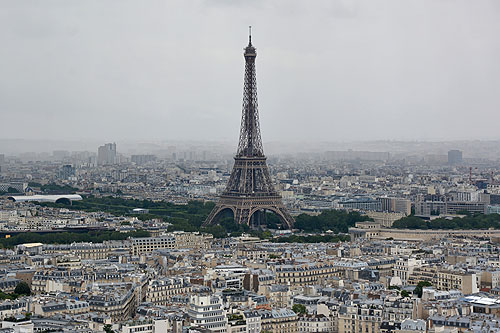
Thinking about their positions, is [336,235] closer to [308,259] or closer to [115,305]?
[308,259]

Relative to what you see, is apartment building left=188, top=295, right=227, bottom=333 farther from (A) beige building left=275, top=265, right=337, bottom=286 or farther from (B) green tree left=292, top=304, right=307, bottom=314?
(A) beige building left=275, top=265, right=337, bottom=286

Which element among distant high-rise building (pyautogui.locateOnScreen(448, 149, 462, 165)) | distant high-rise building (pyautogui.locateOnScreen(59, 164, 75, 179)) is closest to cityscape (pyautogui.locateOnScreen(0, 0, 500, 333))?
distant high-rise building (pyautogui.locateOnScreen(59, 164, 75, 179))

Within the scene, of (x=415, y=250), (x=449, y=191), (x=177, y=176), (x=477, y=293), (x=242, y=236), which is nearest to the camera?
(x=477, y=293)

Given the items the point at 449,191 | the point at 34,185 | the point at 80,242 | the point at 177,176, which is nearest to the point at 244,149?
the point at 80,242

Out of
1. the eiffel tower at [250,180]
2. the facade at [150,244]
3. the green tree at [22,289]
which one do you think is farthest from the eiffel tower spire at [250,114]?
the green tree at [22,289]

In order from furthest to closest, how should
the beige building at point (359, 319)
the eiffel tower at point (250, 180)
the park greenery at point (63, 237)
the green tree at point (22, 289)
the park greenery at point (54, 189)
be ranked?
the park greenery at point (54, 189)
the eiffel tower at point (250, 180)
the park greenery at point (63, 237)
the green tree at point (22, 289)
the beige building at point (359, 319)

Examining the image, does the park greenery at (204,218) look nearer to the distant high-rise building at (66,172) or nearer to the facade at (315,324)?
the facade at (315,324)

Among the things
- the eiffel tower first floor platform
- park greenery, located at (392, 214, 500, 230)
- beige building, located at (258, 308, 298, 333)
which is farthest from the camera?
the eiffel tower first floor platform
